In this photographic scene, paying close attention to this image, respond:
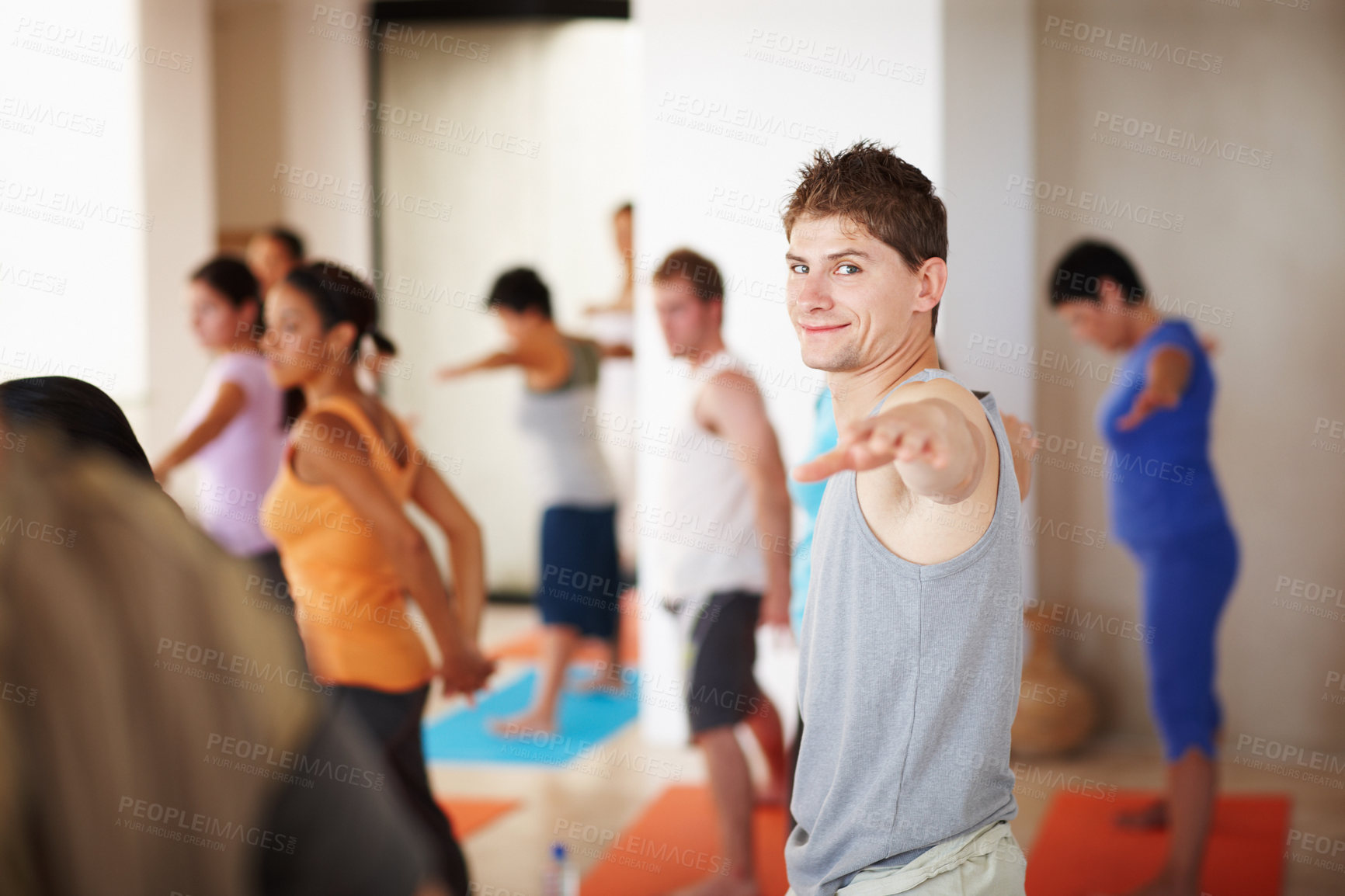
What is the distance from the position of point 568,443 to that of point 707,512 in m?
1.75

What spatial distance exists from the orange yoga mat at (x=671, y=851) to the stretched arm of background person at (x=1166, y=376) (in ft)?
5.07

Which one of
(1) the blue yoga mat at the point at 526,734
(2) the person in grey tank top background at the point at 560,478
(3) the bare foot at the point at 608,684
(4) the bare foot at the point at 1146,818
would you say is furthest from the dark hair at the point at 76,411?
(3) the bare foot at the point at 608,684

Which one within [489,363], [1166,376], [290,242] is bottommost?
[1166,376]

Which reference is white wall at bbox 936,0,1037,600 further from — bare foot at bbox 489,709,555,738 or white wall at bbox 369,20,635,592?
white wall at bbox 369,20,635,592

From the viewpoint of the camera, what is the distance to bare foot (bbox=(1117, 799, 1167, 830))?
3479mm

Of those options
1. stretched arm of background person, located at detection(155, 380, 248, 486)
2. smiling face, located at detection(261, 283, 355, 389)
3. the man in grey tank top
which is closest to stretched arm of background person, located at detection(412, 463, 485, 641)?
smiling face, located at detection(261, 283, 355, 389)

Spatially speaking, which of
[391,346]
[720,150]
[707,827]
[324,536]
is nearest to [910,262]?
[324,536]

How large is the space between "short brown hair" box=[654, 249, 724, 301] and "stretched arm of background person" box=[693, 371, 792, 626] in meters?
0.27

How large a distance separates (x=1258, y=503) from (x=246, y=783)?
4294 millimetres

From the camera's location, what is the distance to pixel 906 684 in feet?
4.06

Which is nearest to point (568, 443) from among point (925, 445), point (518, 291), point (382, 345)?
point (518, 291)

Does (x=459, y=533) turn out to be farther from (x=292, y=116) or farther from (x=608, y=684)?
(x=292, y=116)

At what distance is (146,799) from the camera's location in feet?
2.01

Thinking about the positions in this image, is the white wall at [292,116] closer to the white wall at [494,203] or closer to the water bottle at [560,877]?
the white wall at [494,203]
